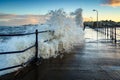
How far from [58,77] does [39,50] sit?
4.38 meters

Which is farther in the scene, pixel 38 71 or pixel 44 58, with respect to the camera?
pixel 44 58

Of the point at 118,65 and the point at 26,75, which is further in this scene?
the point at 118,65

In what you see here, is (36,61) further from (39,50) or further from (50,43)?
(50,43)

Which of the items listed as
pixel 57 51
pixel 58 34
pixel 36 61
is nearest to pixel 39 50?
pixel 36 61

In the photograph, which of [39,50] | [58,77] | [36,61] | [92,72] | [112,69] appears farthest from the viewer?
[39,50]

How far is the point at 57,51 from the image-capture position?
17.2 m

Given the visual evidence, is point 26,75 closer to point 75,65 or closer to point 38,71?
point 38,71

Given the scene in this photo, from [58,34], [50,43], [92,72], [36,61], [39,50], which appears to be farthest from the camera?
[58,34]

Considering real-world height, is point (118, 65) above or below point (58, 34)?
below

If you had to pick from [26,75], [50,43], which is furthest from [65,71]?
[50,43]

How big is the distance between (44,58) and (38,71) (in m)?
3.32

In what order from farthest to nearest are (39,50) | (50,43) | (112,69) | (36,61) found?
(50,43)
(39,50)
(36,61)
(112,69)

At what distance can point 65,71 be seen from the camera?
11.3 meters

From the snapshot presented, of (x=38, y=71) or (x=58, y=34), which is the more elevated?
(x=58, y=34)
